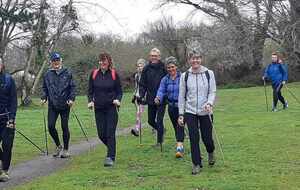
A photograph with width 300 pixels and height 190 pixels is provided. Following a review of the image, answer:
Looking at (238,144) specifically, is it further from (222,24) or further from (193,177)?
(222,24)

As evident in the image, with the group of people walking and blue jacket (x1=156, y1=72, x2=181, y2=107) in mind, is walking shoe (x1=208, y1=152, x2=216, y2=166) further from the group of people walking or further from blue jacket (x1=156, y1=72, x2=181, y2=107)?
blue jacket (x1=156, y1=72, x2=181, y2=107)

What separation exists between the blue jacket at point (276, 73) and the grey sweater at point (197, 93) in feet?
36.1

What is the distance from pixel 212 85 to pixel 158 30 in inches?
2064

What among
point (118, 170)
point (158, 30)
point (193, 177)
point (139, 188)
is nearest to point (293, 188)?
point (193, 177)

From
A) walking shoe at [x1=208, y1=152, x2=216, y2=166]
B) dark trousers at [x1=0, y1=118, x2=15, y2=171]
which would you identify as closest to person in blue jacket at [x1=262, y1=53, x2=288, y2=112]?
walking shoe at [x1=208, y1=152, x2=216, y2=166]

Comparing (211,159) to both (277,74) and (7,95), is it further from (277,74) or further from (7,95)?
(277,74)

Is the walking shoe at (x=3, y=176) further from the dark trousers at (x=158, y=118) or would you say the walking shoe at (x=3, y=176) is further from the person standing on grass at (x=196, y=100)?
the dark trousers at (x=158, y=118)

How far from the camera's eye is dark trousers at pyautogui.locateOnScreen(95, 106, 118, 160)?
10258 mm

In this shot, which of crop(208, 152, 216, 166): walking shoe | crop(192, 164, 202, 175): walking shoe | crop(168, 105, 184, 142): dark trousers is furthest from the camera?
crop(168, 105, 184, 142): dark trousers

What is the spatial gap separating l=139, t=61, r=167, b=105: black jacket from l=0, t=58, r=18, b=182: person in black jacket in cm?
364

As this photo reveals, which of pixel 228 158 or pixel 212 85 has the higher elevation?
pixel 212 85

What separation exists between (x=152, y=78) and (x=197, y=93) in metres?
3.13

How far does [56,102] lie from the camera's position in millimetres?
11445

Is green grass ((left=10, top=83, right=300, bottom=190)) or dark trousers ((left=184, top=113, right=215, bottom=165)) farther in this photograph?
dark trousers ((left=184, top=113, right=215, bottom=165))
